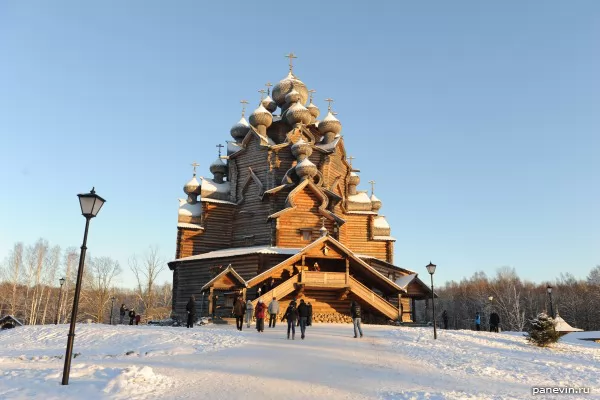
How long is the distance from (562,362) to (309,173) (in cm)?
1984

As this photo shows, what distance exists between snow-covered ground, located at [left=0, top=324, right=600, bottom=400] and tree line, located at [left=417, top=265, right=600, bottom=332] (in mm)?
32998

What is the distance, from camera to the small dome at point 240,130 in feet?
116

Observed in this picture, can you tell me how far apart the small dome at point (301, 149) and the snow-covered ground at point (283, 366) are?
16.8 m

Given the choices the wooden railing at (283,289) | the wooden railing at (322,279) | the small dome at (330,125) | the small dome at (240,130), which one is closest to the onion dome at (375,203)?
the small dome at (330,125)

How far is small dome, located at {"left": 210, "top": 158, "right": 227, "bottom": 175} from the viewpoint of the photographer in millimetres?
34656

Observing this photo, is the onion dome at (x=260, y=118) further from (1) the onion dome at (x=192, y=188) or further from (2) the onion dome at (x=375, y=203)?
(2) the onion dome at (x=375, y=203)

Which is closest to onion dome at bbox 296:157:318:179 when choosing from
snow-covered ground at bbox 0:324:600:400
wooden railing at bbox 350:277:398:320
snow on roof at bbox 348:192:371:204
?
snow on roof at bbox 348:192:371:204

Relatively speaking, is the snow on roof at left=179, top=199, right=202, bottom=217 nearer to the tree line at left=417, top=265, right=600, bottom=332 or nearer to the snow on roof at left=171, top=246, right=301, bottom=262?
the snow on roof at left=171, top=246, right=301, bottom=262

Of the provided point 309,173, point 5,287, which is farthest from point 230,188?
point 5,287

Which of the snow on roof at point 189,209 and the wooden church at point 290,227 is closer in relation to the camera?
the wooden church at point 290,227

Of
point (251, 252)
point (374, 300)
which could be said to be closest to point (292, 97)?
point (251, 252)

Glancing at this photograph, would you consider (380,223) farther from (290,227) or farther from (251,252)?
(251,252)

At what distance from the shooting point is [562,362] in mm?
12109

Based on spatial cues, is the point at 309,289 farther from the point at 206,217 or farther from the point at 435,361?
the point at 435,361
